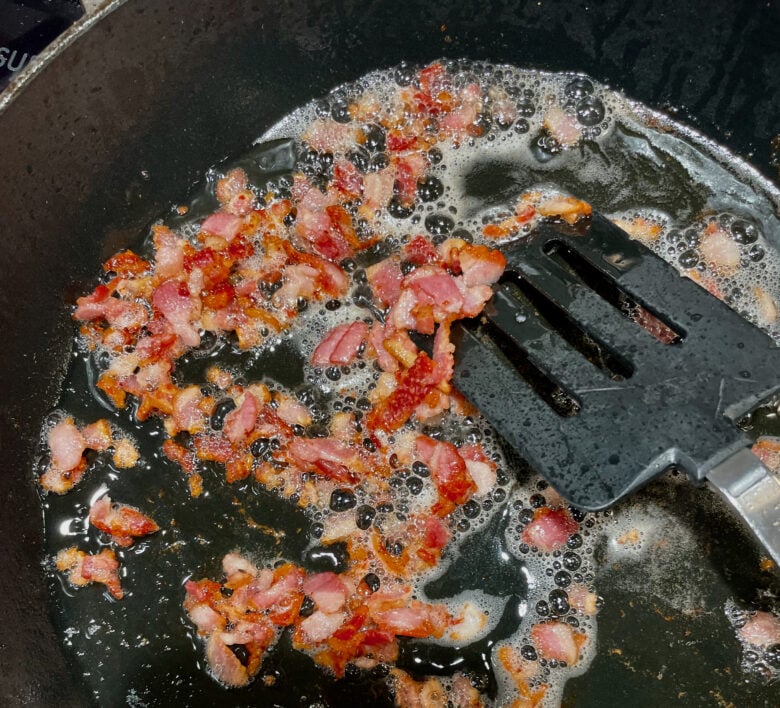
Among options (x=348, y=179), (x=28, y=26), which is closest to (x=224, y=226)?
(x=348, y=179)

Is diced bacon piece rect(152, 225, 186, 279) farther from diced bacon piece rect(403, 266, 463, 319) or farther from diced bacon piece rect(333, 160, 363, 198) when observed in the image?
diced bacon piece rect(403, 266, 463, 319)

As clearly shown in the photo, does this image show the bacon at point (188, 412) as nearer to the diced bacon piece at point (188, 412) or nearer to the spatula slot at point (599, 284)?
the diced bacon piece at point (188, 412)

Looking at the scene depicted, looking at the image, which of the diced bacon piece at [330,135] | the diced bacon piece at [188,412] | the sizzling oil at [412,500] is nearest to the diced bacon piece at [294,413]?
the sizzling oil at [412,500]

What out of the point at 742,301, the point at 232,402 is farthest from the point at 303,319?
the point at 742,301

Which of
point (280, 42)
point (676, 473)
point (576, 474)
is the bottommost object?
point (676, 473)

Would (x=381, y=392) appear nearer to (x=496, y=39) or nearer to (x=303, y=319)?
(x=303, y=319)

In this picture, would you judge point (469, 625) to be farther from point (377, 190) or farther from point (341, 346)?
point (377, 190)

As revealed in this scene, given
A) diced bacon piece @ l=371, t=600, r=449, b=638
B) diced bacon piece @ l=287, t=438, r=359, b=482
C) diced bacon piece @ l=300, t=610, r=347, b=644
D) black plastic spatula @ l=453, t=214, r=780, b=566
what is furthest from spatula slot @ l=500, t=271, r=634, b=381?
diced bacon piece @ l=300, t=610, r=347, b=644
